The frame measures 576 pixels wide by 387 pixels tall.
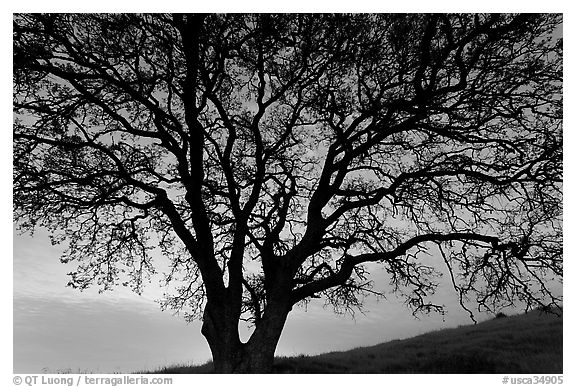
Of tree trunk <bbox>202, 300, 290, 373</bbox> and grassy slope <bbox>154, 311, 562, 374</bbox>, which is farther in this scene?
grassy slope <bbox>154, 311, 562, 374</bbox>

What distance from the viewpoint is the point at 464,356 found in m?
16.0

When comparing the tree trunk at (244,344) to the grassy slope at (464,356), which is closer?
the tree trunk at (244,344)

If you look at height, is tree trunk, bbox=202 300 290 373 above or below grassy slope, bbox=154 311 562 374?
above

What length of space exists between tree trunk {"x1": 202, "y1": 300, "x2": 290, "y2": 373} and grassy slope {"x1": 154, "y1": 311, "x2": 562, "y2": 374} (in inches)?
46.9

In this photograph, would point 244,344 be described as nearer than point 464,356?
Yes

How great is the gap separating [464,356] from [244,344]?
8.05 metres

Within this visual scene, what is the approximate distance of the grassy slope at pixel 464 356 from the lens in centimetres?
1430

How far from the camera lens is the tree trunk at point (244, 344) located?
42.6ft

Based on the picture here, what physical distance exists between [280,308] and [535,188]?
8.63 m

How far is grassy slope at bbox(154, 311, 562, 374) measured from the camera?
563 inches

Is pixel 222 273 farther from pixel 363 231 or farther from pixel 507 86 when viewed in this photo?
pixel 507 86

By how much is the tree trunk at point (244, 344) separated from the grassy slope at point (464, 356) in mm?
1191

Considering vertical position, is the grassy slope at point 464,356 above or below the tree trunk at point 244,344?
below
